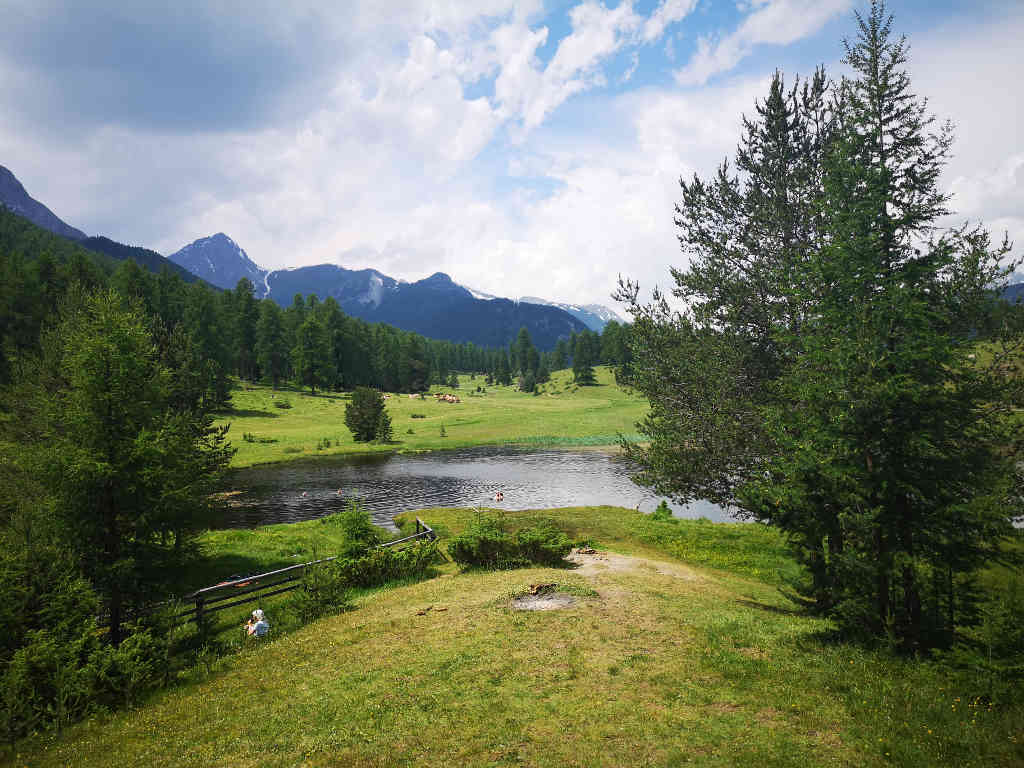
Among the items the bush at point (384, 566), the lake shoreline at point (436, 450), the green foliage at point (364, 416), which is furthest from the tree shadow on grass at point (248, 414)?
the bush at point (384, 566)

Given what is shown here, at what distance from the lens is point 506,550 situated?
23.7 metres

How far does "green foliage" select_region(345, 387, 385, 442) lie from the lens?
236 ft

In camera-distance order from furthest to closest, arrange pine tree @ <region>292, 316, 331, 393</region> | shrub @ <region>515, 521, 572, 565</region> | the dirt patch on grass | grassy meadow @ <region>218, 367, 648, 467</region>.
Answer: pine tree @ <region>292, 316, 331, 393</region> → grassy meadow @ <region>218, 367, 648, 467</region> → shrub @ <region>515, 521, 572, 565</region> → the dirt patch on grass

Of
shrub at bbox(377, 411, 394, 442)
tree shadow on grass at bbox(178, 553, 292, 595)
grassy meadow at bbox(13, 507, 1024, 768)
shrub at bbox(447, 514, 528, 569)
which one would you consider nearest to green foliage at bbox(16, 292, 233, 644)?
grassy meadow at bbox(13, 507, 1024, 768)

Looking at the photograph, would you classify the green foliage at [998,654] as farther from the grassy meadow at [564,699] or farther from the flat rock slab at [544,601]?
the flat rock slab at [544,601]

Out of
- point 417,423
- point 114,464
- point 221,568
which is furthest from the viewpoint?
point 417,423

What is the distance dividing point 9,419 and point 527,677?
26.7m

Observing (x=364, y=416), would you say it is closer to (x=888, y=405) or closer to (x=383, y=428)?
(x=383, y=428)

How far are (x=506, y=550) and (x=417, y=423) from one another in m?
65.2

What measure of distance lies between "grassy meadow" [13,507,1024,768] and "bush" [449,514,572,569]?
4.97m

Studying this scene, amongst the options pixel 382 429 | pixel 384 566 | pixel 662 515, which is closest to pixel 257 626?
pixel 384 566

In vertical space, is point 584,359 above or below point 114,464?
above

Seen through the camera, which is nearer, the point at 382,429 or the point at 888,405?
the point at 888,405

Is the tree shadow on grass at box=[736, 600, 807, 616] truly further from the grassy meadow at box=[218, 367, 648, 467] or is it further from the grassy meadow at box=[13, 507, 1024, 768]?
the grassy meadow at box=[218, 367, 648, 467]
